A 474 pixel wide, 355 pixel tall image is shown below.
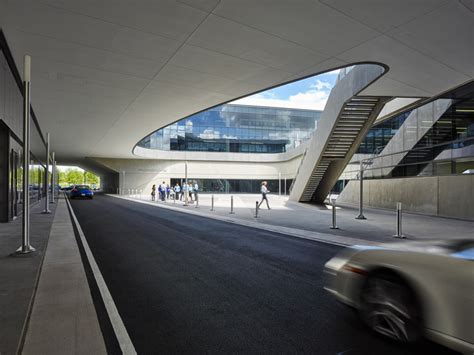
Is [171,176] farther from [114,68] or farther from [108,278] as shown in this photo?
[108,278]

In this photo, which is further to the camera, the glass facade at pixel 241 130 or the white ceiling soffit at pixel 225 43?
the glass facade at pixel 241 130

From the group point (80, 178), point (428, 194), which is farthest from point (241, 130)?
point (80, 178)

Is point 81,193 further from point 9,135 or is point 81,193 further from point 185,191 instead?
point 9,135

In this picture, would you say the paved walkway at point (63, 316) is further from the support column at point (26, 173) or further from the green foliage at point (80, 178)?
the green foliage at point (80, 178)

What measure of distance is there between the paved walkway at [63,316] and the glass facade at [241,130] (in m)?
52.4

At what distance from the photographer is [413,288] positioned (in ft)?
10.7

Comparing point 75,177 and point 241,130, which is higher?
point 241,130

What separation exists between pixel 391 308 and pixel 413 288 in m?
0.35

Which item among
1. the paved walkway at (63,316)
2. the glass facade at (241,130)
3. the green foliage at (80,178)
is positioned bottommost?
the paved walkway at (63,316)

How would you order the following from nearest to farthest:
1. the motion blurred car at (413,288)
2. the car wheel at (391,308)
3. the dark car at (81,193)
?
the motion blurred car at (413,288)
the car wheel at (391,308)
the dark car at (81,193)

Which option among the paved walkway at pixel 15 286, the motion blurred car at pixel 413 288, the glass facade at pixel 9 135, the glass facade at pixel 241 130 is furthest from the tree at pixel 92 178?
the motion blurred car at pixel 413 288

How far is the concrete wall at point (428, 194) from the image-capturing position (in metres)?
15.4

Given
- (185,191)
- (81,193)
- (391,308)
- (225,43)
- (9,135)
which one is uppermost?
(225,43)

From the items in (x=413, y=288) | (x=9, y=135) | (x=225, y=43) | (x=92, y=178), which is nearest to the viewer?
(x=413, y=288)
